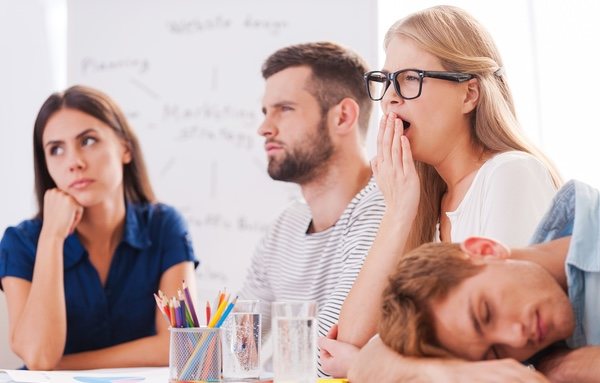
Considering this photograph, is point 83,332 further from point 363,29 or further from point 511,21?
point 511,21

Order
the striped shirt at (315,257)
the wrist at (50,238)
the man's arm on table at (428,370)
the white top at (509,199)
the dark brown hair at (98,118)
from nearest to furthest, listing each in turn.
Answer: the man's arm on table at (428,370) < the white top at (509,199) < the striped shirt at (315,257) < the wrist at (50,238) < the dark brown hair at (98,118)

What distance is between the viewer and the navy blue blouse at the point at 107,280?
238 centimetres

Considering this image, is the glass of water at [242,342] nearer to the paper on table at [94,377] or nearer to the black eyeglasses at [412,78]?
the paper on table at [94,377]

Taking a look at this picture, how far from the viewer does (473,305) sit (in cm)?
107

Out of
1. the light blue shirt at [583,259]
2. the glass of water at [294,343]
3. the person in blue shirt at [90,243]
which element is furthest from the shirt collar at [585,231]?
the person in blue shirt at [90,243]

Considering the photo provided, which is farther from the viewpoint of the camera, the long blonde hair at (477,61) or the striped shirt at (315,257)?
the striped shirt at (315,257)

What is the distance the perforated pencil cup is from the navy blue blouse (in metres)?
Answer: 1.06

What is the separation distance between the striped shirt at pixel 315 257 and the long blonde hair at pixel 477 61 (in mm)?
456

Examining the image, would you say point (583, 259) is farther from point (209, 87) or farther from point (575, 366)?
point (209, 87)

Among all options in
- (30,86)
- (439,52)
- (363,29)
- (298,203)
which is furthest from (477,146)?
(30,86)

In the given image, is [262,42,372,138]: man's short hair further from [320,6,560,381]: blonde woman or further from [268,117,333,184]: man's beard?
[320,6,560,381]: blonde woman

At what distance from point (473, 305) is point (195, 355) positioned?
522 mm

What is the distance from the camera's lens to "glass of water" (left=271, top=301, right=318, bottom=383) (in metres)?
1.27

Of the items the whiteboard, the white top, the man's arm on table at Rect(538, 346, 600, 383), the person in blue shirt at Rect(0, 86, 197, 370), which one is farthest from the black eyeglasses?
the whiteboard
